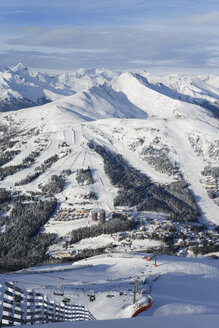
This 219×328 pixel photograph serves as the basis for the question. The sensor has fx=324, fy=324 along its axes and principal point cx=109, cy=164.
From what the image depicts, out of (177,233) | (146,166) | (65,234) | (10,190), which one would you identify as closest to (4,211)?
(10,190)

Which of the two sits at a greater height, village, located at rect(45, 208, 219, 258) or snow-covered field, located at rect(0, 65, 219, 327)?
snow-covered field, located at rect(0, 65, 219, 327)

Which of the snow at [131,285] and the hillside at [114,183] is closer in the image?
the snow at [131,285]

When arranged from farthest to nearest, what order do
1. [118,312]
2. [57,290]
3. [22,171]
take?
1. [22,171]
2. [57,290]
3. [118,312]

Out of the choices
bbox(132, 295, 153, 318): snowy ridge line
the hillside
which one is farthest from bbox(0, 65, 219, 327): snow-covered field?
the hillside

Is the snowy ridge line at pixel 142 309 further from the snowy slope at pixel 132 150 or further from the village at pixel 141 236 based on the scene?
the snowy slope at pixel 132 150

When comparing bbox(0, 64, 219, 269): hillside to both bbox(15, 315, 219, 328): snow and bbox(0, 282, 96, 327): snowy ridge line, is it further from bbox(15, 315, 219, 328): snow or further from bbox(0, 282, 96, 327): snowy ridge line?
bbox(15, 315, 219, 328): snow

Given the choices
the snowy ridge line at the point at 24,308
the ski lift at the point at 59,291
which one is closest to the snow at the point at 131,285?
the ski lift at the point at 59,291

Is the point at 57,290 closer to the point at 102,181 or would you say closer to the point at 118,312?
the point at 118,312

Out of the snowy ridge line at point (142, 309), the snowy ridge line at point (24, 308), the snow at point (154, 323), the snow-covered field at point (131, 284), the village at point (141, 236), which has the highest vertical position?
the snow at point (154, 323)
